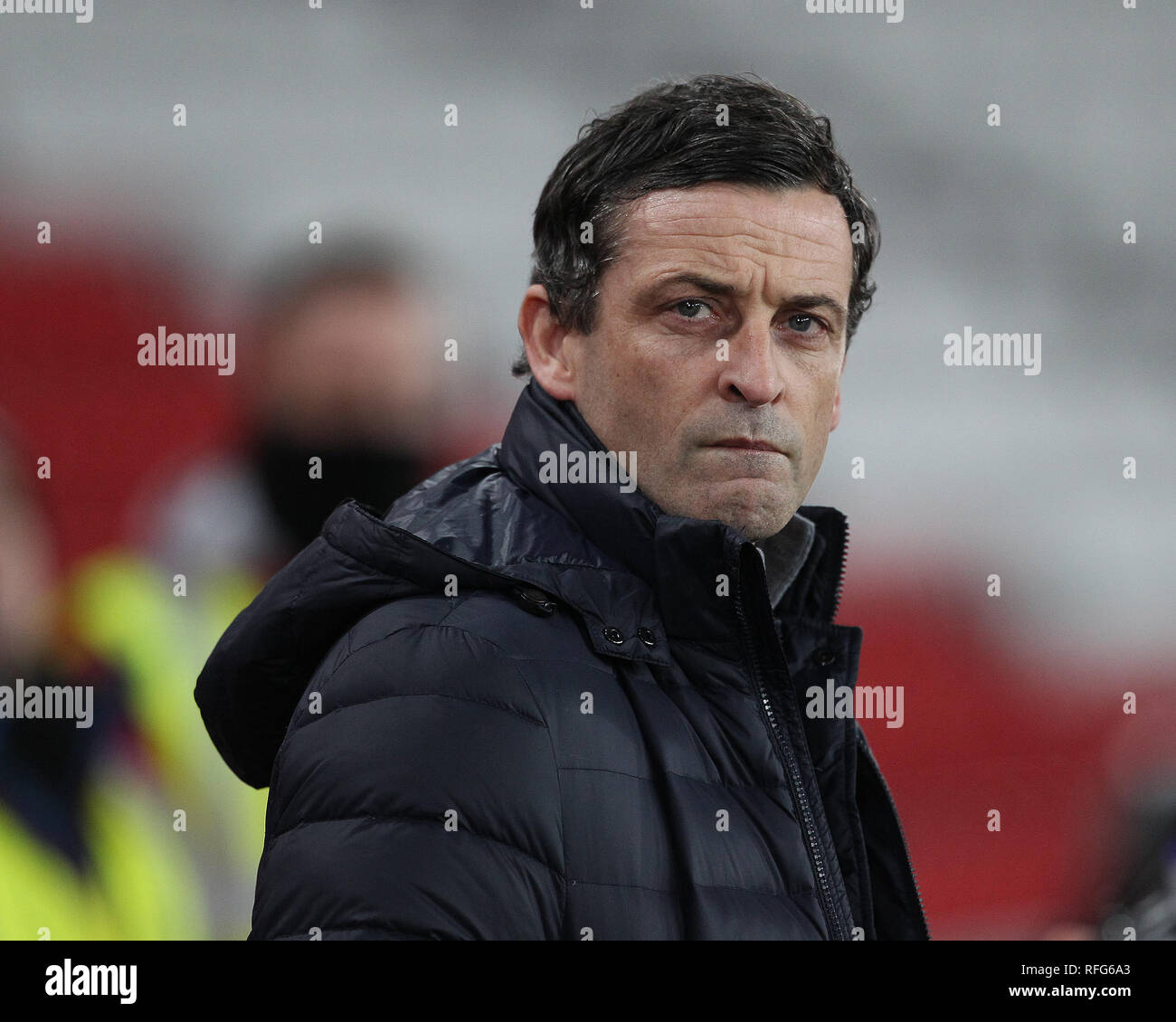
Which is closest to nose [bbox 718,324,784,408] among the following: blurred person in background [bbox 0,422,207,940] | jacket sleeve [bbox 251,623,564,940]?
jacket sleeve [bbox 251,623,564,940]

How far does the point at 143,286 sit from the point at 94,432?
353mm

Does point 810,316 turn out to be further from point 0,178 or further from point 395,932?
point 0,178

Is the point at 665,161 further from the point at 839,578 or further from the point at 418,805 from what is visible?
the point at 418,805

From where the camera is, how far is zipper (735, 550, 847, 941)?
1.11m

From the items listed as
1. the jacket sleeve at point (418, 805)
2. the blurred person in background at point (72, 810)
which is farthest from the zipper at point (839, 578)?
the blurred person in background at point (72, 810)

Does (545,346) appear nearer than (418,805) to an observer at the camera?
No

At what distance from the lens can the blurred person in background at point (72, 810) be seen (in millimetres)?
2488

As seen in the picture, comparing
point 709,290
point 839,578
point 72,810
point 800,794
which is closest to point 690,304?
point 709,290

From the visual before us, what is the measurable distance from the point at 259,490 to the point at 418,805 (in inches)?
73.6

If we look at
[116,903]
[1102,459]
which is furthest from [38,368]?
[1102,459]

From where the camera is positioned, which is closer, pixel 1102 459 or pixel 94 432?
pixel 94 432

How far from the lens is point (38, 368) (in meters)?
2.80

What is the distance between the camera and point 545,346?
1.39 metres

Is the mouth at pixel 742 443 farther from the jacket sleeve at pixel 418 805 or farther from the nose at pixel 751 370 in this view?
the jacket sleeve at pixel 418 805
